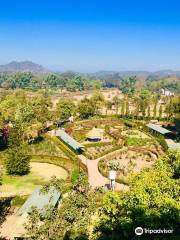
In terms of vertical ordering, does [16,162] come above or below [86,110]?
above

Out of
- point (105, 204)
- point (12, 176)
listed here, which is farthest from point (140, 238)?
point (12, 176)

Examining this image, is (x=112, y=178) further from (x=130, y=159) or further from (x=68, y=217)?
(x=68, y=217)

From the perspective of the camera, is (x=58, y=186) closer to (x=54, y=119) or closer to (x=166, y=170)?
(x=166, y=170)

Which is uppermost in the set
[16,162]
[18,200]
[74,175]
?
[16,162]

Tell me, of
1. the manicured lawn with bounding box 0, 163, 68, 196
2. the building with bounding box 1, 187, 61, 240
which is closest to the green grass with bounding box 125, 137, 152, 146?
the manicured lawn with bounding box 0, 163, 68, 196

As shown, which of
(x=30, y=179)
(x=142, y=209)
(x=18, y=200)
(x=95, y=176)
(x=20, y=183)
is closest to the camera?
(x=142, y=209)

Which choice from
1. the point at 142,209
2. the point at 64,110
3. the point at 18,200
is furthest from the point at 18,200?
the point at 64,110

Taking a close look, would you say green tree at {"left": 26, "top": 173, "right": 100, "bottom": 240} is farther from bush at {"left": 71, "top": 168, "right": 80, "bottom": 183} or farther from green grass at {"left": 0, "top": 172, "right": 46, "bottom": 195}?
green grass at {"left": 0, "top": 172, "right": 46, "bottom": 195}
